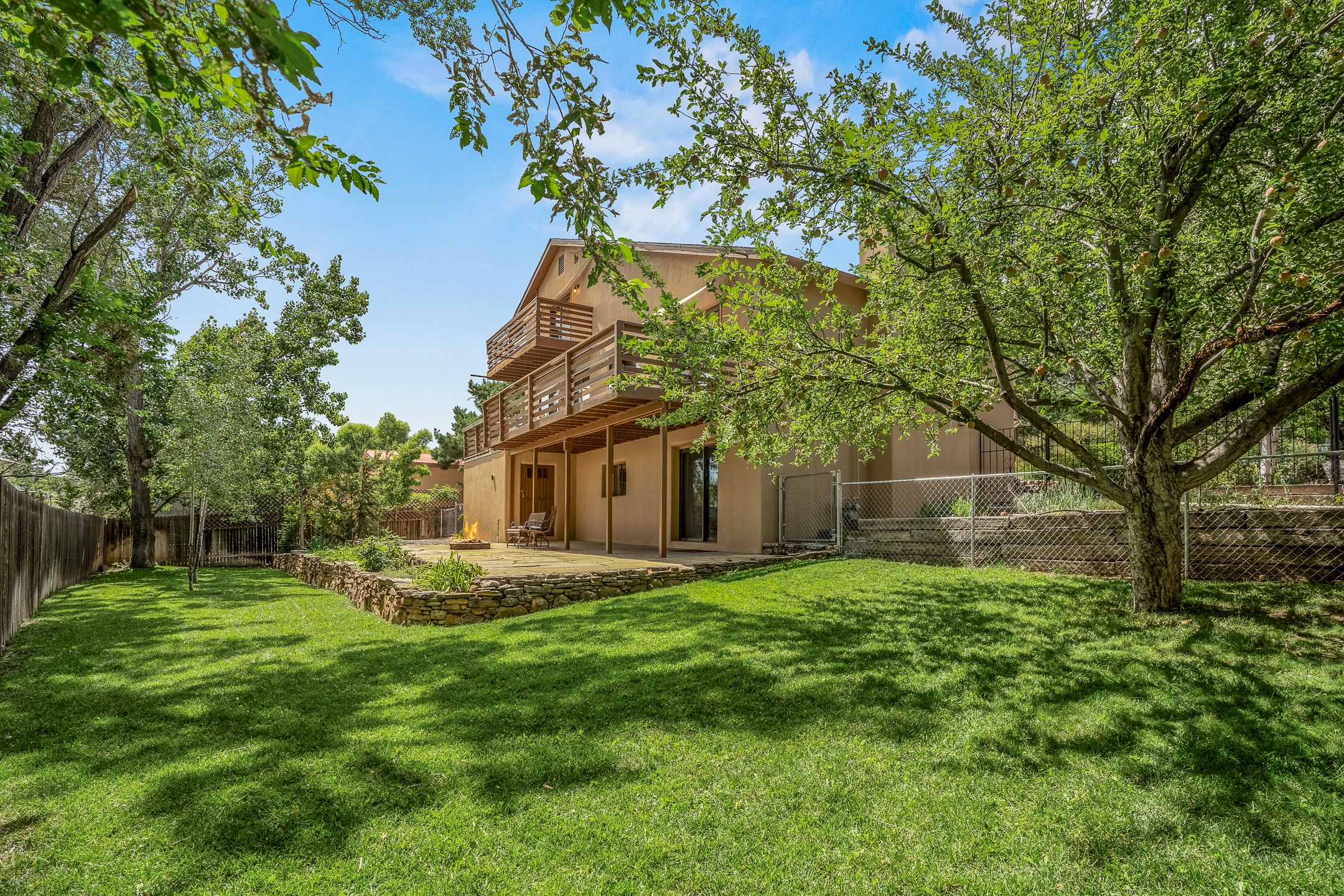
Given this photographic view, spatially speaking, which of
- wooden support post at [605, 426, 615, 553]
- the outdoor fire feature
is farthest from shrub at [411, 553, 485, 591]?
the outdoor fire feature

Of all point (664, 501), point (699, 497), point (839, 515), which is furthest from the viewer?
point (699, 497)

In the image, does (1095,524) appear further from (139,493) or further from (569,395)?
(139,493)

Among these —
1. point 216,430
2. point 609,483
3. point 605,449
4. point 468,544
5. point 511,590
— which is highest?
point 216,430

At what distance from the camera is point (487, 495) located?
22875 mm

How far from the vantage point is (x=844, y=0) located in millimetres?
6945

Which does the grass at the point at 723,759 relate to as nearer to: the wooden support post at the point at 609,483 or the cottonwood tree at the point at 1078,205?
the cottonwood tree at the point at 1078,205

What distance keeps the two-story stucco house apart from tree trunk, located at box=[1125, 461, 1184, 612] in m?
4.84

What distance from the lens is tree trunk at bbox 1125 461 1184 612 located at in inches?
236

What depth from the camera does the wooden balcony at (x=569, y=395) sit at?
1192cm

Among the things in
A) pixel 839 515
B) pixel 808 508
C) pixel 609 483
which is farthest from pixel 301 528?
pixel 839 515

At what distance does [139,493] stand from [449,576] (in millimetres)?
14560

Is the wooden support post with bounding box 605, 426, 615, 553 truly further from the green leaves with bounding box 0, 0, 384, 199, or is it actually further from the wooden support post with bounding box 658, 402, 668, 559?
the green leaves with bounding box 0, 0, 384, 199

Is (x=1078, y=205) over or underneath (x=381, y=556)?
over

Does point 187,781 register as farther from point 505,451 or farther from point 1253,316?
point 505,451
